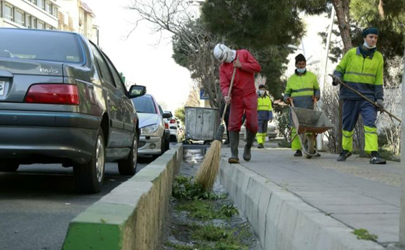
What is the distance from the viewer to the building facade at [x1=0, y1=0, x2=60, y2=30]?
195 feet

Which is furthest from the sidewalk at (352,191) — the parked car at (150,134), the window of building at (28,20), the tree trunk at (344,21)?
the window of building at (28,20)

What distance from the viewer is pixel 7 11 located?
60094 millimetres

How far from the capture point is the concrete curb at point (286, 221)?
9.34ft

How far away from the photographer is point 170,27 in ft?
99.3

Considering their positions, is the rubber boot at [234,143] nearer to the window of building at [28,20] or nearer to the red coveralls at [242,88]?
the red coveralls at [242,88]

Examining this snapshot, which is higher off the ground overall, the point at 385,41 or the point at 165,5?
the point at 165,5

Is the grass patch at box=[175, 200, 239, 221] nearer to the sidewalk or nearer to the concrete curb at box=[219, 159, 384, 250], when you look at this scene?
the concrete curb at box=[219, 159, 384, 250]

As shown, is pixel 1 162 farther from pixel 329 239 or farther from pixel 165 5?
pixel 165 5

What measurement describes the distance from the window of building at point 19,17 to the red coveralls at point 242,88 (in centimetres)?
5936

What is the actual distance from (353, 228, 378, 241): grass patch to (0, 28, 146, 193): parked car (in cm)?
310

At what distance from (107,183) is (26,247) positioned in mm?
3399

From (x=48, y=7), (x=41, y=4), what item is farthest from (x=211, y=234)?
(x=48, y=7)

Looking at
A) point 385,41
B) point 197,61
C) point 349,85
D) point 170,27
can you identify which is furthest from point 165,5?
point 349,85

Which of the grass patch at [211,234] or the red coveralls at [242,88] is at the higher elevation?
the red coveralls at [242,88]
